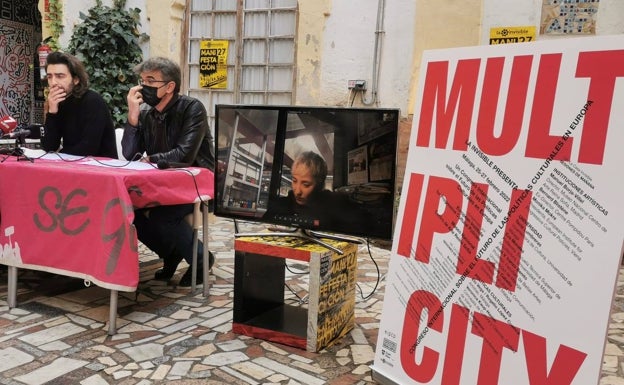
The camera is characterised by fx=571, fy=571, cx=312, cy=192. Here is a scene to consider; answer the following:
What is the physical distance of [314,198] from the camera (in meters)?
3.08

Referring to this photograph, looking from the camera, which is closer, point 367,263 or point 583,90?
point 583,90

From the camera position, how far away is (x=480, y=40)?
5.66m

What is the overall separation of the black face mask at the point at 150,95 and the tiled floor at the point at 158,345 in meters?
1.31

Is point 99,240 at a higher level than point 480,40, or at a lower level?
lower

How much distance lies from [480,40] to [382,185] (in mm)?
3391

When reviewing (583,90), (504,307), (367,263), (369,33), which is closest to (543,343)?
(504,307)

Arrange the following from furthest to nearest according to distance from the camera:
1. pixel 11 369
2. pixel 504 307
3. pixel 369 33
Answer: pixel 369 33
pixel 11 369
pixel 504 307

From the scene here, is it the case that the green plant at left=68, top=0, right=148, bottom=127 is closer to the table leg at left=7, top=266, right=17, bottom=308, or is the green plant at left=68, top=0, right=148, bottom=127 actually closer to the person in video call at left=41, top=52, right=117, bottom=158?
the person in video call at left=41, top=52, right=117, bottom=158

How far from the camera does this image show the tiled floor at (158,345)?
2.71 metres

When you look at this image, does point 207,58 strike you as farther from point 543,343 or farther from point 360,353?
point 543,343

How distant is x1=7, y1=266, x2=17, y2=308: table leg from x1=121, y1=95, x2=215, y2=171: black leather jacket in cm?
107

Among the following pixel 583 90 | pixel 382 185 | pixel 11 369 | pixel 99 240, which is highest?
pixel 583 90

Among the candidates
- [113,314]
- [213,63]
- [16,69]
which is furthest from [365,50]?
[16,69]

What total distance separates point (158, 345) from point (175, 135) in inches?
61.8
